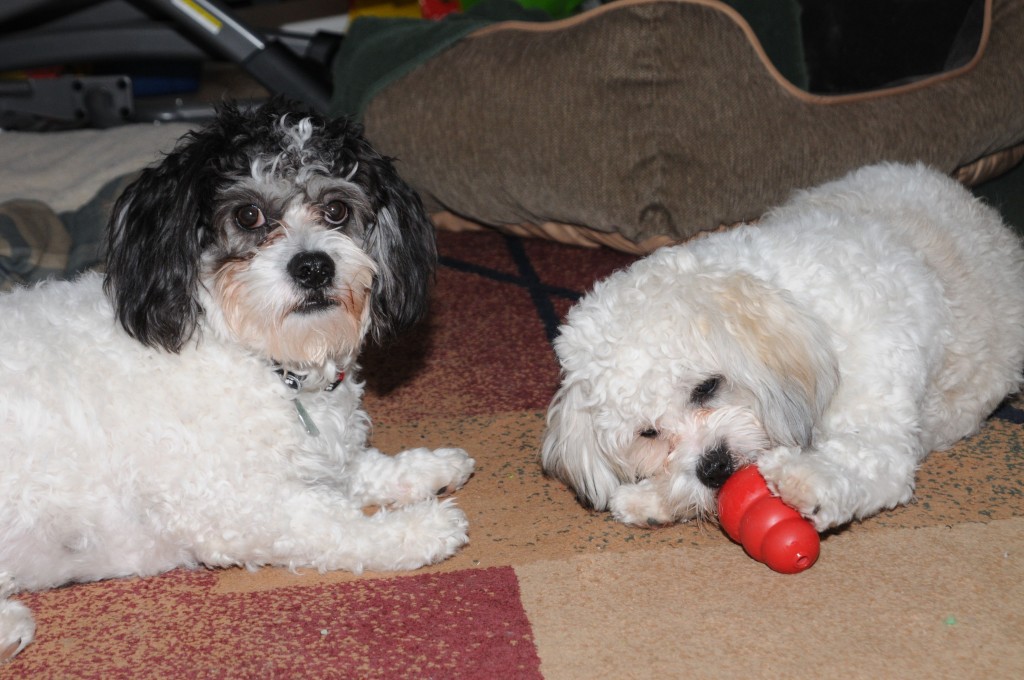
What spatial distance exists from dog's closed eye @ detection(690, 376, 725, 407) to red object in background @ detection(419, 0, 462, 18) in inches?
158

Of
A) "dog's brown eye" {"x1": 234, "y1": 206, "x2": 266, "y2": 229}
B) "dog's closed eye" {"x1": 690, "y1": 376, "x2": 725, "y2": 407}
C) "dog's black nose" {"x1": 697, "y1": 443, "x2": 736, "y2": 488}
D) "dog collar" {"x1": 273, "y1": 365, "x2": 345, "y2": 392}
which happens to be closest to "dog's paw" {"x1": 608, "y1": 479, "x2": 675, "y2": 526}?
"dog's black nose" {"x1": 697, "y1": 443, "x2": 736, "y2": 488}

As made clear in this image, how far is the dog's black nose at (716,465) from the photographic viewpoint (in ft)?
7.62

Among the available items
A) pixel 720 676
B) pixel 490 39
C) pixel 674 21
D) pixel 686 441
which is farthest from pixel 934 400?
pixel 490 39

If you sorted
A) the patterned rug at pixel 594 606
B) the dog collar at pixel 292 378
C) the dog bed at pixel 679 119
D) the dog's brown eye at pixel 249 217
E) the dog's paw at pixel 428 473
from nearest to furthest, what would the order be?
1. the patterned rug at pixel 594 606
2. the dog's brown eye at pixel 249 217
3. the dog collar at pixel 292 378
4. the dog's paw at pixel 428 473
5. the dog bed at pixel 679 119

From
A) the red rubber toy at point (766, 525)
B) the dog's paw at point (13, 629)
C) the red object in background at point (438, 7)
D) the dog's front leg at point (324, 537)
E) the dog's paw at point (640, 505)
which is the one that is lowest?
the dog's paw at point (13, 629)

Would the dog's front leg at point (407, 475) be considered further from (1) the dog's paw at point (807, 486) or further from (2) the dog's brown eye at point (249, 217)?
(1) the dog's paw at point (807, 486)

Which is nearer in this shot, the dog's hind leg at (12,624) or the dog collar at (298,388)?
the dog's hind leg at (12,624)

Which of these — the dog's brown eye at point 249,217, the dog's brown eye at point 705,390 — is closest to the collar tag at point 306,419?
the dog's brown eye at point 249,217

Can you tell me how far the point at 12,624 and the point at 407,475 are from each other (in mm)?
1004

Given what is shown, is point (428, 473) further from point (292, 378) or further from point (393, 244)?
point (393, 244)

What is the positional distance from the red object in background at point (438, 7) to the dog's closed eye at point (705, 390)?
13.2 ft

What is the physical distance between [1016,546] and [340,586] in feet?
5.23

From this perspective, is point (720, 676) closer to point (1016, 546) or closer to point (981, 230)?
point (1016, 546)

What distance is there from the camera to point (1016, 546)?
2.38 metres
